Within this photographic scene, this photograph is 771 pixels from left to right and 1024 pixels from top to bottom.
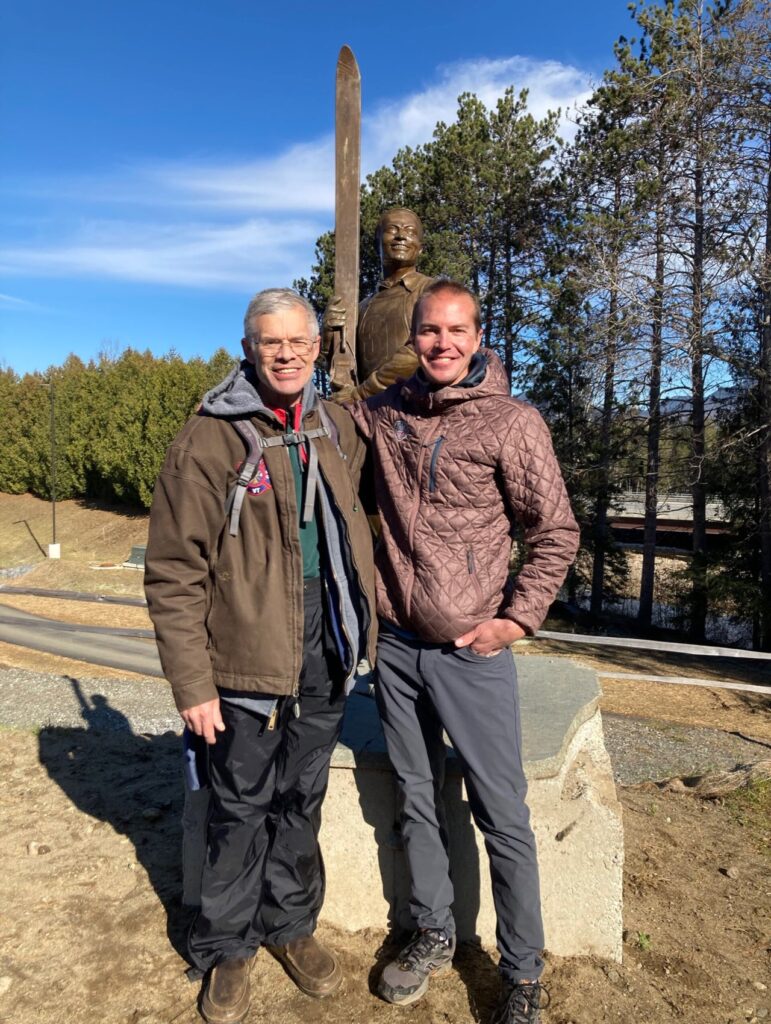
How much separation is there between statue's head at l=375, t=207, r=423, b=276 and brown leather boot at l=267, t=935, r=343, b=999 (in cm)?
284

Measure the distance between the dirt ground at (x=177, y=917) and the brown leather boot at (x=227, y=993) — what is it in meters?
0.07

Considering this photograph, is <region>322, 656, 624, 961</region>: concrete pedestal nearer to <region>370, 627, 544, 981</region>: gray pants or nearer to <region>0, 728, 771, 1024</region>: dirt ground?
<region>0, 728, 771, 1024</region>: dirt ground

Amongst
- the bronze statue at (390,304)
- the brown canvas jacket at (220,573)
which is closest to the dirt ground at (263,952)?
the brown canvas jacket at (220,573)

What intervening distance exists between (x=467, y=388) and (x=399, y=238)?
167 cm

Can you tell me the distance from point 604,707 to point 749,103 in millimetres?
10311

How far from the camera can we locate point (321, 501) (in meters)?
2.26

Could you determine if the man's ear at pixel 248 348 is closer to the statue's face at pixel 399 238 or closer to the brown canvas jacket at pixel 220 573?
the brown canvas jacket at pixel 220 573

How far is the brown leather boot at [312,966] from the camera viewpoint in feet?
8.01

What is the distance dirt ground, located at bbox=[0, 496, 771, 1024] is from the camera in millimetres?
2428

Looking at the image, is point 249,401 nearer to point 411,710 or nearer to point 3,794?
point 411,710

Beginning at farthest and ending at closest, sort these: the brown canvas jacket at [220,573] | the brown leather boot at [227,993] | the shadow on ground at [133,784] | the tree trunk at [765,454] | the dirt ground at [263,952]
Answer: the tree trunk at [765,454] < the shadow on ground at [133,784] < the dirt ground at [263,952] < the brown leather boot at [227,993] < the brown canvas jacket at [220,573]

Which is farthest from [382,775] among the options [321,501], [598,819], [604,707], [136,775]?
[604,707]

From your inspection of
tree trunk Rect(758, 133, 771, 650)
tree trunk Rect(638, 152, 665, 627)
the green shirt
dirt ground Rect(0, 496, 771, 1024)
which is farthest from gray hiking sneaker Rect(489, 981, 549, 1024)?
tree trunk Rect(638, 152, 665, 627)

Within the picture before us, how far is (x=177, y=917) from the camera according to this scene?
2.93 m
